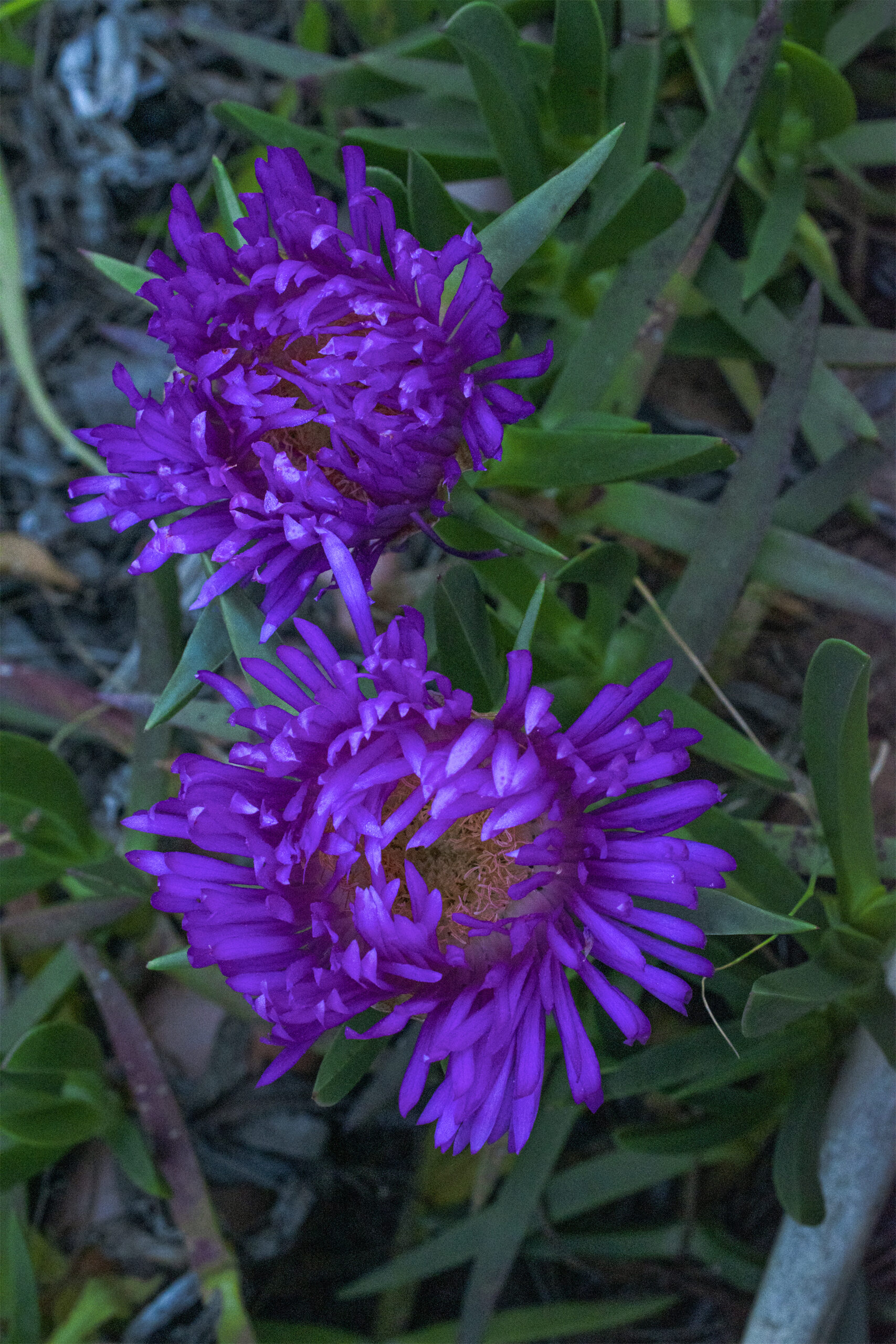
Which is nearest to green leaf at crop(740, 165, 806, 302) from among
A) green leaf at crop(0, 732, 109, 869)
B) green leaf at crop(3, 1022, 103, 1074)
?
green leaf at crop(0, 732, 109, 869)

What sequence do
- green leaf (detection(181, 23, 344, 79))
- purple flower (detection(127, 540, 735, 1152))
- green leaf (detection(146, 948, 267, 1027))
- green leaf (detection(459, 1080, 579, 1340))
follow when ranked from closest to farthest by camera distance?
1. purple flower (detection(127, 540, 735, 1152))
2. green leaf (detection(459, 1080, 579, 1340))
3. green leaf (detection(146, 948, 267, 1027))
4. green leaf (detection(181, 23, 344, 79))

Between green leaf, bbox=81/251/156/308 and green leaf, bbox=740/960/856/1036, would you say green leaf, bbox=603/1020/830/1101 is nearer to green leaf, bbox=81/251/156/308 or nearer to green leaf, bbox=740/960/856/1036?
green leaf, bbox=740/960/856/1036

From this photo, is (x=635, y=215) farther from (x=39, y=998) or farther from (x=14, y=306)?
(x=39, y=998)

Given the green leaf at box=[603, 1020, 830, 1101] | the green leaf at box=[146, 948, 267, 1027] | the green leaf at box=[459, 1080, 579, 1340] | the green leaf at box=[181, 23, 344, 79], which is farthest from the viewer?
the green leaf at box=[181, 23, 344, 79]

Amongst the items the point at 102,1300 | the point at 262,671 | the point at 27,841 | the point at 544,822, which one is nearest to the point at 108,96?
the point at 27,841

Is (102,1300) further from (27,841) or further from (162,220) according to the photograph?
(162,220)

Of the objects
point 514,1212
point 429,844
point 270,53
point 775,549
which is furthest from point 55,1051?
point 270,53

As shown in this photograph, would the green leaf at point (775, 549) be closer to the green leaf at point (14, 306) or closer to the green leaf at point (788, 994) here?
the green leaf at point (788, 994)
